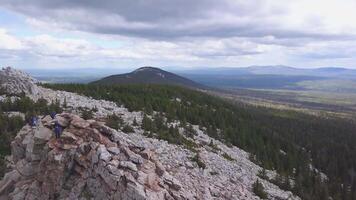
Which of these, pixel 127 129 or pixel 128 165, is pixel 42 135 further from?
pixel 127 129

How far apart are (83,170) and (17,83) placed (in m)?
40.4

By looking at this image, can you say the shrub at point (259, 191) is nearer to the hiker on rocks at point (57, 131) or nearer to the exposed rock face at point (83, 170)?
the exposed rock face at point (83, 170)

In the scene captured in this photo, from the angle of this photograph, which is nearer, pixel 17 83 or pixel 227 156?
pixel 227 156

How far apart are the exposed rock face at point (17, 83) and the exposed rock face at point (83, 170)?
32251 millimetres

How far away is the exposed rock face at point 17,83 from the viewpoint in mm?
66375

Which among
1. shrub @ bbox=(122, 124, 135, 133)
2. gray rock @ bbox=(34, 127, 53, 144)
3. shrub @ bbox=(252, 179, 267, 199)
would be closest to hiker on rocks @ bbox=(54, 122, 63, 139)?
gray rock @ bbox=(34, 127, 53, 144)

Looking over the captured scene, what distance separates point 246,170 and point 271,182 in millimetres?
3866

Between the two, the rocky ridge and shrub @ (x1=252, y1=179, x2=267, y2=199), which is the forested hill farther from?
the rocky ridge

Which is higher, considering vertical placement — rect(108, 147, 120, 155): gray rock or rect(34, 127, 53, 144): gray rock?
rect(34, 127, 53, 144): gray rock

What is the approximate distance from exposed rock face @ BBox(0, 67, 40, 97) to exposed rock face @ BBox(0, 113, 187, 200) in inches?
1270

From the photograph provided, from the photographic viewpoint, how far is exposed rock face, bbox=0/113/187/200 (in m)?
31.2

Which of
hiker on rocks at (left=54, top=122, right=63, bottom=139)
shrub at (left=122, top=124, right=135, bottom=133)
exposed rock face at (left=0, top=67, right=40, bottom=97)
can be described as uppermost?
exposed rock face at (left=0, top=67, right=40, bottom=97)

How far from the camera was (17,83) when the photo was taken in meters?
67.7

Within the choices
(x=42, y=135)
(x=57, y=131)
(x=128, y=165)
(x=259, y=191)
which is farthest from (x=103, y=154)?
(x=259, y=191)
